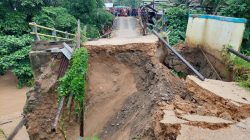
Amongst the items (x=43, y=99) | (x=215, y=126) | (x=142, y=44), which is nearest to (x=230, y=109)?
(x=215, y=126)

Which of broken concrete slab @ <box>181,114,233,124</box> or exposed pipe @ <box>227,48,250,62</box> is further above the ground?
exposed pipe @ <box>227,48,250,62</box>

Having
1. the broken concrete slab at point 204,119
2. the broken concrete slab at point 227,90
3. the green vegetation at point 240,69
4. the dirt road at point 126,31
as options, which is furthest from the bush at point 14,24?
the broken concrete slab at point 204,119

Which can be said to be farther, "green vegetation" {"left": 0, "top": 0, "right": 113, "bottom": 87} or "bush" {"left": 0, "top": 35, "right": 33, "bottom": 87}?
"green vegetation" {"left": 0, "top": 0, "right": 113, "bottom": 87}

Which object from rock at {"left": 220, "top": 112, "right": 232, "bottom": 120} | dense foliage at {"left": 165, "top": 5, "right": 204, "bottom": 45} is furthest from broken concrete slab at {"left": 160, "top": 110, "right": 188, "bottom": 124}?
dense foliage at {"left": 165, "top": 5, "right": 204, "bottom": 45}

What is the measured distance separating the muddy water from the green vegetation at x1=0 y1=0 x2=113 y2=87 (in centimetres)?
66

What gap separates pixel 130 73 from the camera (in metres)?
8.16

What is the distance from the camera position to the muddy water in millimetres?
11438

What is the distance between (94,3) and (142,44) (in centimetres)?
1405

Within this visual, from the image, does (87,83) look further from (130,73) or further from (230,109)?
(230,109)

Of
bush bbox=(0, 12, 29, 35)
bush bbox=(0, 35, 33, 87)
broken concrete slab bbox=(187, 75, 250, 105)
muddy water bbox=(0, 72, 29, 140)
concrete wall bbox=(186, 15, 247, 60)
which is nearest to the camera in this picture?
broken concrete slab bbox=(187, 75, 250, 105)

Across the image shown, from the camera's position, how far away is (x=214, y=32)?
9.45 metres

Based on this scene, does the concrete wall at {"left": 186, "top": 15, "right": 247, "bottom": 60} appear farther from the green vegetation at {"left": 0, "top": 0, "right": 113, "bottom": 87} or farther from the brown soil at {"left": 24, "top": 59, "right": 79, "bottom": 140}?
the green vegetation at {"left": 0, "top": 0, "right": 113, "bottom": 87}

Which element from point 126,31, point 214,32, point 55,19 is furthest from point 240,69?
point 126,31

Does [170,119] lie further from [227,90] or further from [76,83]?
[76,83]
